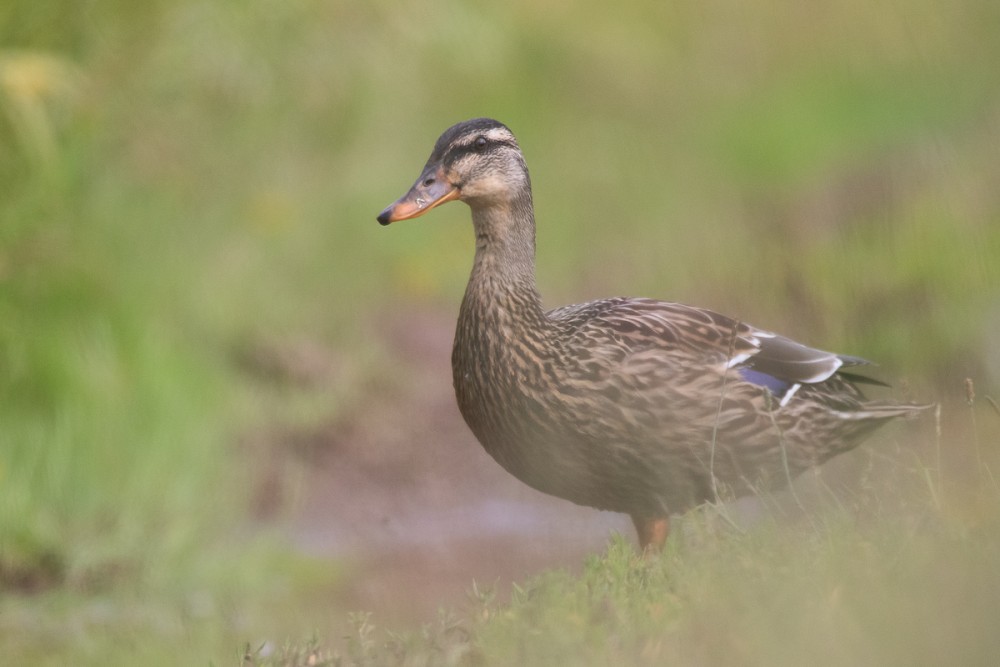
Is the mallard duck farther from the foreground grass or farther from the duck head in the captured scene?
the foreground grass

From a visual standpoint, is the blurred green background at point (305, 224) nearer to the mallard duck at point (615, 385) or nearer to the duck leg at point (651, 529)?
the mallard duck at point (615, 385)

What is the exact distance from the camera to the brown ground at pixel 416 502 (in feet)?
21.4

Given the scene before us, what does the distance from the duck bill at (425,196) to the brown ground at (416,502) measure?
1529 millimetres

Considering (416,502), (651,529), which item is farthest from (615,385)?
(416,502)

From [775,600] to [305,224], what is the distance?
19.8 ft

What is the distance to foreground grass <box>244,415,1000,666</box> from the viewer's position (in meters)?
3.12

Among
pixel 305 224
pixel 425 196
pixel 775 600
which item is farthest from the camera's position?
pixel 305 224

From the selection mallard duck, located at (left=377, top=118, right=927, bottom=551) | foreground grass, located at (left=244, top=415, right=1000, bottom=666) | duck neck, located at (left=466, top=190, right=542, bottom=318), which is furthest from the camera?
duck neck, located at (left=466, top=190, right=542, bottom=318)

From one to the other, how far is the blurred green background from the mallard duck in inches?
10.6

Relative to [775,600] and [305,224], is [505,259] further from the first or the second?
[305,224]

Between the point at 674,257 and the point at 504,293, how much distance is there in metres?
3.60

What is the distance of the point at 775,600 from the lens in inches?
133

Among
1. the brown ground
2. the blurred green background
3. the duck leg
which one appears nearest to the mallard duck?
the duck leg

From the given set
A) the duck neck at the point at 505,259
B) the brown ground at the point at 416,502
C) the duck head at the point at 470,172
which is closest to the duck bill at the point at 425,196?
the duck head at the point at 470,172
